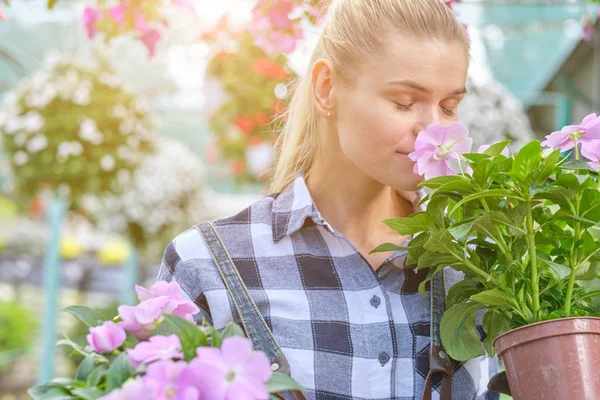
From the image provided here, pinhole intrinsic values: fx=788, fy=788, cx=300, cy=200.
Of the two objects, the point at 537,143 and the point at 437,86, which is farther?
the point at 437,86

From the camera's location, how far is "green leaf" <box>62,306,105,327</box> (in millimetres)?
845

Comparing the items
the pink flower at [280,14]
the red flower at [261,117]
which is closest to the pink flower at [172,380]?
the pink flower at [280,14]

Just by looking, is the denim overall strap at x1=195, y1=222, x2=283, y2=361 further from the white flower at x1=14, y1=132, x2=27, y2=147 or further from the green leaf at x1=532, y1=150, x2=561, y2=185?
the white flower at x1=14, y1=132, x2=27, y2=147

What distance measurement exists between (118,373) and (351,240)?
2.28 ft

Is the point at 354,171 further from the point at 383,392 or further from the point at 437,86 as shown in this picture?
the point at 383,392

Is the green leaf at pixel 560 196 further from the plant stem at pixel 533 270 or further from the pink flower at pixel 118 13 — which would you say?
the pink flower at pixel 118 13

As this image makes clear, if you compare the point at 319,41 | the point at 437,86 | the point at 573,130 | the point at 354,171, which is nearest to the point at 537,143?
the point at 573,130

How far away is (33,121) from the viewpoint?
339 centimetres

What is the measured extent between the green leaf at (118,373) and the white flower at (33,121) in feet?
9.24

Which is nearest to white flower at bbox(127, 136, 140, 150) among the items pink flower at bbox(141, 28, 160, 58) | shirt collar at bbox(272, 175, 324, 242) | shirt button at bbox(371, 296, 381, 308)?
pink flower at bbox(141, 28, 160, 58)

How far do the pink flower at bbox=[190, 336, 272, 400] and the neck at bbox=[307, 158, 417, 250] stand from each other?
70 cm

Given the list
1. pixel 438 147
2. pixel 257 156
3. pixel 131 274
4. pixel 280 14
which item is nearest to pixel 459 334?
pixel 438 147

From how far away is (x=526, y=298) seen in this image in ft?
3.31

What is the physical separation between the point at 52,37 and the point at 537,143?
12.2ft
